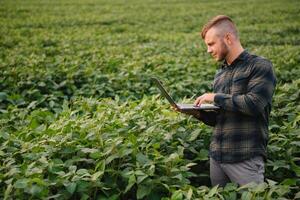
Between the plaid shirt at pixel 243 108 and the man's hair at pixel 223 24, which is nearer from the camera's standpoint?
the plaid shirt at pixel 243 108

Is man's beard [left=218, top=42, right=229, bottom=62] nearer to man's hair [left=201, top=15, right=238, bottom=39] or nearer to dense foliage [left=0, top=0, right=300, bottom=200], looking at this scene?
man's hair [left=201, top=15, right=238, bottom=39]

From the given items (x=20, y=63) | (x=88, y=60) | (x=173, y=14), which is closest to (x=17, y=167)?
(x=20, y=63)

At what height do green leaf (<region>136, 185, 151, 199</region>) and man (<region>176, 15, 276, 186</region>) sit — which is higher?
man (<region>176, 15, 276, 186</region>)

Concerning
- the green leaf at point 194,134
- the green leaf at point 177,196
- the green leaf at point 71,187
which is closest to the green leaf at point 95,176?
the green leaf at point 71,187

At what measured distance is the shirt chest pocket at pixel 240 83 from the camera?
2.67m

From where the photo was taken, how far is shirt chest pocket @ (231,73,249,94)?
267 centimetres

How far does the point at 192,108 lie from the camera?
2.77 metres

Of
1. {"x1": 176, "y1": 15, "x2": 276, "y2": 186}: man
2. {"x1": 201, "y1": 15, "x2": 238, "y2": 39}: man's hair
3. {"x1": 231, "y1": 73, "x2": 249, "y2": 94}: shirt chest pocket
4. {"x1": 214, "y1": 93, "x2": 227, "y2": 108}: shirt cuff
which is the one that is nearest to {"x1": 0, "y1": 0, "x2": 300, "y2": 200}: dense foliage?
{"x1": 176, "y1": 15, "x2": 276, "y2": 186}: man

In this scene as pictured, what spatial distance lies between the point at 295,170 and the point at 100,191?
1447 mm

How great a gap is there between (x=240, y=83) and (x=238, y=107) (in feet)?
0.57

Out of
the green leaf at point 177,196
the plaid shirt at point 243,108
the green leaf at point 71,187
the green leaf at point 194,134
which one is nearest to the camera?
the green leaf at point 177,196

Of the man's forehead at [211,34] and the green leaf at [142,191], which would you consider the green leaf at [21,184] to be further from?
the man's forehead at [211,34]

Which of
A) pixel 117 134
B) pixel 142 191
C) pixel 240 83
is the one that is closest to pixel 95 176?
pixel 142 191

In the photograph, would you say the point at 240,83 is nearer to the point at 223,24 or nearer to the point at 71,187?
the point at 223,24
